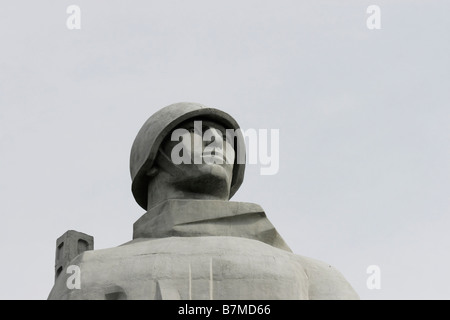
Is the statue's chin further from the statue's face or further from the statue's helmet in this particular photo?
the statue's helmet

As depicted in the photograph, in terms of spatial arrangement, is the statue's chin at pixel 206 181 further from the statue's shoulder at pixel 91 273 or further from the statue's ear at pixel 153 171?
the statue's shoulder at pixel 91 273

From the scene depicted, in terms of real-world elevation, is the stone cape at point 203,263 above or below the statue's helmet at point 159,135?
below

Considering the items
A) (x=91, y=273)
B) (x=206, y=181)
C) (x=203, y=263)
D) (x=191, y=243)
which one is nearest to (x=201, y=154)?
(x=206, y=181)

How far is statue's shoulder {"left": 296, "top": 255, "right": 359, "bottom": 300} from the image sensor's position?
20722 mm

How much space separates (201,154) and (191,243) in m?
1.50

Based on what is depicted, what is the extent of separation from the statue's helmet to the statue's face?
13 centimetres

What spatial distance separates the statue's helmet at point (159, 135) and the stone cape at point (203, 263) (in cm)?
72

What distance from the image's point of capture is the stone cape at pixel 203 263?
66.1ft

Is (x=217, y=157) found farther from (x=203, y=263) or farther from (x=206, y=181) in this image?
(x=203, y=263)

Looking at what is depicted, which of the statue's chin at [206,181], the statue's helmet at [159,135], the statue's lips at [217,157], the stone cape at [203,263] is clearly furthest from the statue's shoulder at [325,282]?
the statue's helmet at [159,135]

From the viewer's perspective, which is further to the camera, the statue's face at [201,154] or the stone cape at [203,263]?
the statue's face at [201,154]

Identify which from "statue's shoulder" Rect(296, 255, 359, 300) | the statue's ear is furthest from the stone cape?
the statue's ear
